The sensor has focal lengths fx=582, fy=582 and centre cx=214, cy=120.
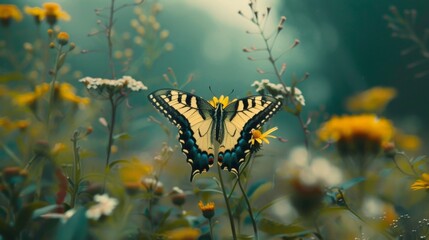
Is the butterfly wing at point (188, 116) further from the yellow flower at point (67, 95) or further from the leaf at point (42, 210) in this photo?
the leaf at point (42, 210)

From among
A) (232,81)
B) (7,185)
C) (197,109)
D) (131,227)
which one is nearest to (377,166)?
(197,109)

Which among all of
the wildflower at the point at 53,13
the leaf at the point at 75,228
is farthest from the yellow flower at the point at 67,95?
the leaf at the point at 75,228

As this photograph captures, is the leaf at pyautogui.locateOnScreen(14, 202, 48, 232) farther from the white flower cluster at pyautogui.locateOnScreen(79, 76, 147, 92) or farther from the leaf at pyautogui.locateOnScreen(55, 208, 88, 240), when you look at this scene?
the white flower cluster at pyautogui.locateOnScreen(79, 76, 147, 92)

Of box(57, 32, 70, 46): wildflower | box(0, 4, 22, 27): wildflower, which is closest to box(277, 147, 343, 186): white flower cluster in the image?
box(57, 32, 70, 46): wildflower

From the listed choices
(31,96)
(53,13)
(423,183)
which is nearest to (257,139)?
(423,183)

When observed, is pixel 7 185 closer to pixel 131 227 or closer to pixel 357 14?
pixel 131 227

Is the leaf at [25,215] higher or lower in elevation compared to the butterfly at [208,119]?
lower
